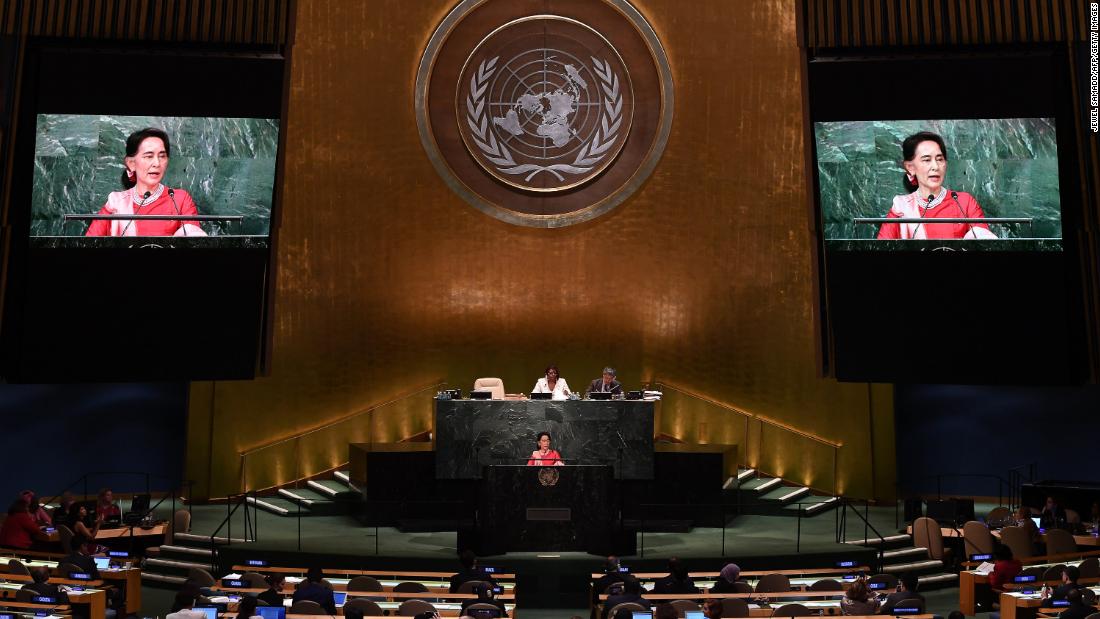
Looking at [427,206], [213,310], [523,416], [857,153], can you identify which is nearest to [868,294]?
[857,153]

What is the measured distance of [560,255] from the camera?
60.7 ft

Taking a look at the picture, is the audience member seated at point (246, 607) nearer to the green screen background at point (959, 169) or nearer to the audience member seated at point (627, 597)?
the audience member seated at point (627, 597)

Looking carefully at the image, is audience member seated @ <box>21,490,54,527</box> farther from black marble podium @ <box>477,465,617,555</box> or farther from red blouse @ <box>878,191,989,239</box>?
red blouse @ <box>878,191,989,239</box>

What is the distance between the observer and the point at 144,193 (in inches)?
593

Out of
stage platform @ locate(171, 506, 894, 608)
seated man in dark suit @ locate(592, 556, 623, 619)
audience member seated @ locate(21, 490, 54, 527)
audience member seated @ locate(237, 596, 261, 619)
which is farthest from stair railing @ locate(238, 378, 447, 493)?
audience member seated @ locate(237, 596, 261, 619)

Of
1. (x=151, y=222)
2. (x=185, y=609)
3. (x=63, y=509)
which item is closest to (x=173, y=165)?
(x=151, y=222)

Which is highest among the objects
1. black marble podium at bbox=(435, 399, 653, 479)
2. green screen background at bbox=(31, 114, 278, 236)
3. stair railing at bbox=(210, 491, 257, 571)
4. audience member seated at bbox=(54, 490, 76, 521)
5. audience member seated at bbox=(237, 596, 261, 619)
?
Result: green screen background at bbox=(31, 114, 278, 236)

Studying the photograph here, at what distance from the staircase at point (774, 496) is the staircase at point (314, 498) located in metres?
4.95

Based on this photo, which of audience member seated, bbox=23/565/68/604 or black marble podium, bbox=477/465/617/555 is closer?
audience member seated, bbox=23/565/68/604

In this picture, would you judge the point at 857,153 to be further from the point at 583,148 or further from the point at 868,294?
the point at 583,148

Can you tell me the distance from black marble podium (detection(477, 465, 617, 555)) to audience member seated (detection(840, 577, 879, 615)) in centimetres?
400

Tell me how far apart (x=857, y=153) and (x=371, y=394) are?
7.49 meters

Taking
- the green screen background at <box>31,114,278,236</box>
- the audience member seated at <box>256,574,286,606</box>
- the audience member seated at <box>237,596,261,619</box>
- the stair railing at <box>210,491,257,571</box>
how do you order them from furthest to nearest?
the green screen background at <box>31,114,278,236</box> → the stair railing at <box>210,491,257,571</box> → the audience member seated at <box>256,574,286,606</box> → the audience member seated at <box>237,596,261,619</box>

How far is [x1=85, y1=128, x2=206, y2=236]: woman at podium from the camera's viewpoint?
49.3ft
